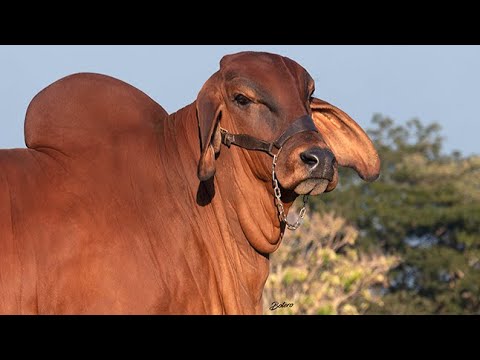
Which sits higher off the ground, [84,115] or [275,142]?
[84,115]

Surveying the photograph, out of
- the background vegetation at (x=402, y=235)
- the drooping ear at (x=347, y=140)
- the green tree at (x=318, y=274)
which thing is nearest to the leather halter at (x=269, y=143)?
the drooping ear at (x=347, y=140)

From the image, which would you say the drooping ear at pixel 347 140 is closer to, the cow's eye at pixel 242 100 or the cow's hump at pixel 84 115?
the cow's eye at pixel 242 100

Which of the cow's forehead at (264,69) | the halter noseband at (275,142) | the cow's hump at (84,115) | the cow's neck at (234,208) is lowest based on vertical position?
the cow's neck at (234,208)

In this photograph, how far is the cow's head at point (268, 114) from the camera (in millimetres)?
5730

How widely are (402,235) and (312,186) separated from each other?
3166 cm

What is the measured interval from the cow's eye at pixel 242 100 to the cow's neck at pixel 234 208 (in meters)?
0.23

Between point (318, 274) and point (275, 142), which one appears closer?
point (275, 142)

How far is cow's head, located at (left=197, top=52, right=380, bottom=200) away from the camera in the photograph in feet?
18.8

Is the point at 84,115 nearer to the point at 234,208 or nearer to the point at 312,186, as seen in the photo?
the point at 234,208

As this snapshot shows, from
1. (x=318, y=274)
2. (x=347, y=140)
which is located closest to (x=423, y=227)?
(x=318, y=274)

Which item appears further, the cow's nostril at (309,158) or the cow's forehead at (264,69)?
the cow's forehead at (264,69)

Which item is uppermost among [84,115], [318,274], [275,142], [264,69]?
[318,274]

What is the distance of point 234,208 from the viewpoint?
6.06m

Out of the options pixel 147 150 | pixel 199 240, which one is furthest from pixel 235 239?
pixel 147 150
